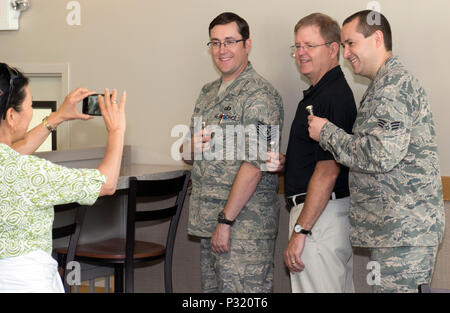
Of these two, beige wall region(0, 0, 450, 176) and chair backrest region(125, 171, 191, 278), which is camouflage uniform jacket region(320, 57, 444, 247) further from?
chair backrest region(125, 171, 191, 278)

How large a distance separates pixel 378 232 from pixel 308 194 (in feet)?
1.13

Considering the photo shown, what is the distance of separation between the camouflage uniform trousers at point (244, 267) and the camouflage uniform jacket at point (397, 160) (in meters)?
0.62

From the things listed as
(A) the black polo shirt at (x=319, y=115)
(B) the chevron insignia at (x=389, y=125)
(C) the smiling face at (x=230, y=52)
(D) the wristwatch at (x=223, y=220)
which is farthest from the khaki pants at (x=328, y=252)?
(C) the smiling face at (x=230, y=52)

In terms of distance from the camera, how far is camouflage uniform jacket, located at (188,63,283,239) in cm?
282

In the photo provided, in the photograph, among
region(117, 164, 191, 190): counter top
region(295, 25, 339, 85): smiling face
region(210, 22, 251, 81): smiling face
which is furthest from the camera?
region(117, 164, 191, 190): counter top

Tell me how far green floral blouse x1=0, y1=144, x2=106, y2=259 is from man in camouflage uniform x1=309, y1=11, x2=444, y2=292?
99cm

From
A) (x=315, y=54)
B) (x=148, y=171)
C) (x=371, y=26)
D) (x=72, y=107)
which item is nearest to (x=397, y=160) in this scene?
(x=371, y=26)

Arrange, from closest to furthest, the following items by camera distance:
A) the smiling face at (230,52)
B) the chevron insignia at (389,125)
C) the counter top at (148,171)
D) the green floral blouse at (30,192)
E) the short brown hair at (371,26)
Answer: the green floral blouse at (30,192) < the chevron insignia at (389,125) < the short brown hair at (371,26) < the smiling face at (230,52) < the counter top at (148,171)

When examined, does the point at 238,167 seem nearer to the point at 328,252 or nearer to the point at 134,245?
the point at 328,252

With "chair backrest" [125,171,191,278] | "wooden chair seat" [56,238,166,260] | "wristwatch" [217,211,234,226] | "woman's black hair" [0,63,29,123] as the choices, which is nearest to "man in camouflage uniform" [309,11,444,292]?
A: "wristwatch" [217,211,234,226]

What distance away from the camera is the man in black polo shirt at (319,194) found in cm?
255

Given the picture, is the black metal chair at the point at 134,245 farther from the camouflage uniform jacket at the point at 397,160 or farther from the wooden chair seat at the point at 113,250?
the camouflage uniform jacket at the point at 397,160

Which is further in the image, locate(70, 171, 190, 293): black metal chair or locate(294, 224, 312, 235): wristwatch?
locate(70, 171, 190, 293): black metal chair
